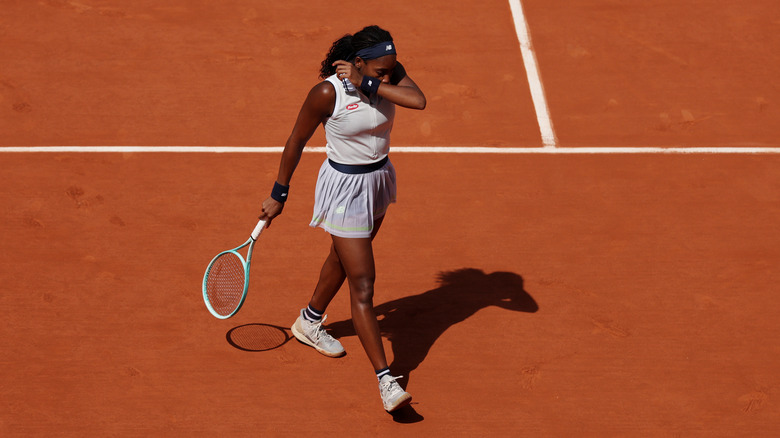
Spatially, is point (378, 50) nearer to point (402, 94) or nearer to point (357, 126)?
point (402, 94)

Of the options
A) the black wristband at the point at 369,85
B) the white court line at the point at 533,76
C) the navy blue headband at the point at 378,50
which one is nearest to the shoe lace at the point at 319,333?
the black wristband at the point at 369,85

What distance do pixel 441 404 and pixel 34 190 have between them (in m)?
4.34

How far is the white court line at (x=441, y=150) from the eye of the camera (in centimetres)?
896

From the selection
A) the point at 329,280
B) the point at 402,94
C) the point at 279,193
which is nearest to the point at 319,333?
the point at 329,280

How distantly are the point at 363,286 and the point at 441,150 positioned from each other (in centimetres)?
335

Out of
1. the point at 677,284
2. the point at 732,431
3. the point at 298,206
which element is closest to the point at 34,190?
the point at 298,206

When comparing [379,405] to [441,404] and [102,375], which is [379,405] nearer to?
[441,404]

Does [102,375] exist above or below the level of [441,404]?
above

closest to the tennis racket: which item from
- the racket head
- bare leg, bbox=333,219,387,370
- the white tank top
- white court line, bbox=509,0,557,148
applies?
the racket head

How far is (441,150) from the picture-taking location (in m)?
9.05

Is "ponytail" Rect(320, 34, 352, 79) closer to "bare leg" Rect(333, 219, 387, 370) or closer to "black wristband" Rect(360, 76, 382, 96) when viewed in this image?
"black wristband" Rect(360, 76, 382, 96)

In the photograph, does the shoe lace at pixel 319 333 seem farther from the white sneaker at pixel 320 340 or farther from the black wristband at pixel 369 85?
the black wristband at pixel 369 85

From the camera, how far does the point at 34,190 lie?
837 centimetres

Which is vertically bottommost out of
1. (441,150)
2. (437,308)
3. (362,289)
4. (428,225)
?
(437,308)
